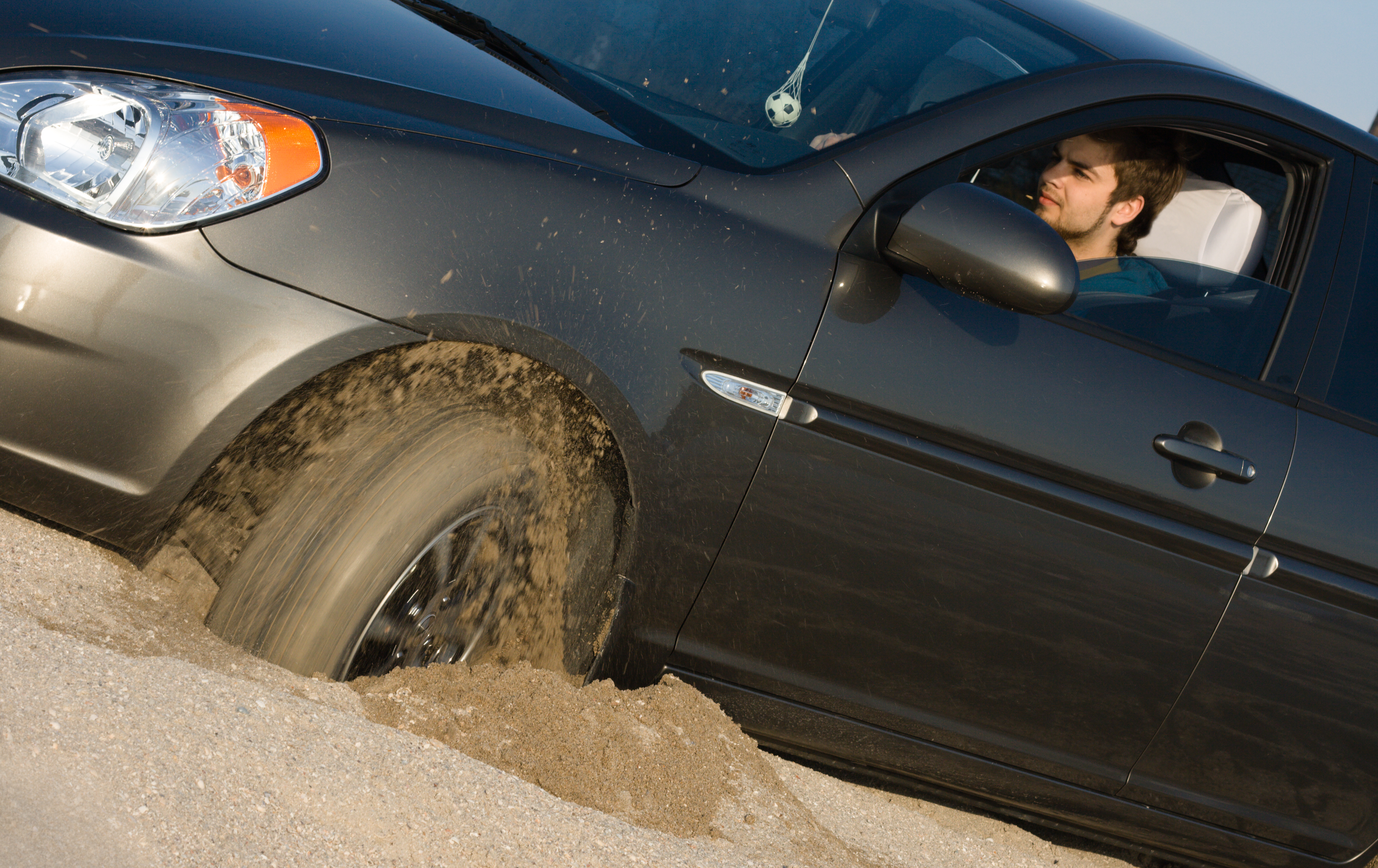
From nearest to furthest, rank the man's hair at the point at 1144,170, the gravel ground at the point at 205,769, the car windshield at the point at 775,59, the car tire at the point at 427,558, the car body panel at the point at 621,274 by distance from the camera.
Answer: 1. the gravel ground at the point at 205,769
2. the car body panel at the point at 621,274
3. the car tire at the point at 427,558
4. the car windshield at the point at 775,59
5. the man's hair at the point at 1144,170

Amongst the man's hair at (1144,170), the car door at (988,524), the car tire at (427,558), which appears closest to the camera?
the car tire at (427,558)

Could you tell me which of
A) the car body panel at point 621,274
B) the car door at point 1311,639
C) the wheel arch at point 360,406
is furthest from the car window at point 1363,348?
the wheel arch at point 360,406

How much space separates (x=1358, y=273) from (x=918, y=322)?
1.26m

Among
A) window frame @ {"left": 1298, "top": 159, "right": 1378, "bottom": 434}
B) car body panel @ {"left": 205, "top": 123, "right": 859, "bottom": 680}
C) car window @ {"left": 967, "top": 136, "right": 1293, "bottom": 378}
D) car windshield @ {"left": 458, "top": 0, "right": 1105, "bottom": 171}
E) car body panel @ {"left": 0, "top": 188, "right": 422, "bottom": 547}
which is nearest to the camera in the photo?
car body panel @ {"left": 0, "top": 188, "right": 422, "bottom": 547}

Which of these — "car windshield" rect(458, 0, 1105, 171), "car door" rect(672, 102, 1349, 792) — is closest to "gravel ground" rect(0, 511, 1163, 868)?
"car door" rect(672, 102, 1349, 792)

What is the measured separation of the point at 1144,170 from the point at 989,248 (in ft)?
3.35

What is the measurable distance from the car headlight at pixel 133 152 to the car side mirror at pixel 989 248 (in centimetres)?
111

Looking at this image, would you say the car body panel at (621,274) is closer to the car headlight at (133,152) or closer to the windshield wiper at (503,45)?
the car headlight at (133,152)

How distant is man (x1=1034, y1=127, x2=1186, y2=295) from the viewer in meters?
2.65

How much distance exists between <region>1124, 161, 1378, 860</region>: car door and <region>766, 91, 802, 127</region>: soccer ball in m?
1.37

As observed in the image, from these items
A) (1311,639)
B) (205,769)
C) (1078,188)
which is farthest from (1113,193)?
(205,769)

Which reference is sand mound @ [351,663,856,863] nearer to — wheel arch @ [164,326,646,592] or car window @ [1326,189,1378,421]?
wheel arch @ [164,326,646,592]

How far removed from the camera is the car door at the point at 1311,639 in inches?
97.7

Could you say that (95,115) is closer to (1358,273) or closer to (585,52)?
(585,52)
